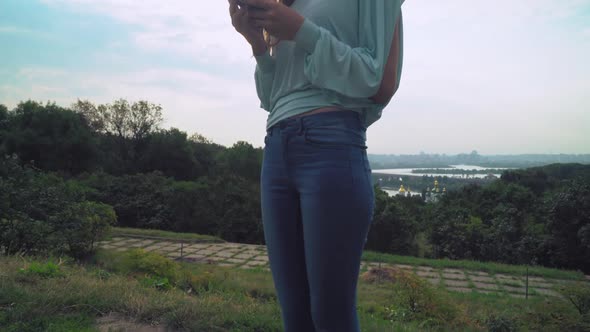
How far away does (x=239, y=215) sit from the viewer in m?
11.4

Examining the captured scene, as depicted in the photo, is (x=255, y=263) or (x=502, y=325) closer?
(x=502, y=325)

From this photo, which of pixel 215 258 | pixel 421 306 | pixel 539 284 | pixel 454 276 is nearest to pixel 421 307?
pixel 421 306

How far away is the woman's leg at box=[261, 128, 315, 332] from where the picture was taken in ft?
3.11

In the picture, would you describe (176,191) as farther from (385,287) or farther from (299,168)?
(299,168)

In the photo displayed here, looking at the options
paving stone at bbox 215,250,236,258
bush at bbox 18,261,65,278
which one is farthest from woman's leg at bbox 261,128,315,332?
paving stone at bbox 215,250,236,258

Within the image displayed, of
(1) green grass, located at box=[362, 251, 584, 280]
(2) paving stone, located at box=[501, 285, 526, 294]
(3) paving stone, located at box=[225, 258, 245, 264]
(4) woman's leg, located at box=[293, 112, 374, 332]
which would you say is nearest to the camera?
(4) woman's leg, located at box=[293, 112, 374, 332]

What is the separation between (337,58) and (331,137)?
17cm

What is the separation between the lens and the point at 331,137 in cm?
87

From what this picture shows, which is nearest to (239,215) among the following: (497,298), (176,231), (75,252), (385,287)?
(176,231)

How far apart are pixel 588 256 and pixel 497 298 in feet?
15.3

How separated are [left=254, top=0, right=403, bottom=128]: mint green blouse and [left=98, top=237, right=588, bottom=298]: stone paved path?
6.88 metres

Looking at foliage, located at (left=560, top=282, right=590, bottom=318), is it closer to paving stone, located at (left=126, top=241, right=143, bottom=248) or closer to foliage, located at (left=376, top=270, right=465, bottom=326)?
foliage, located at (left=376, top=270, right=465, bottom=326)

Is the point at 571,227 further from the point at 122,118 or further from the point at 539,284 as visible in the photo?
the point at 122,118

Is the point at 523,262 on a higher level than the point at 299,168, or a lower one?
lower
